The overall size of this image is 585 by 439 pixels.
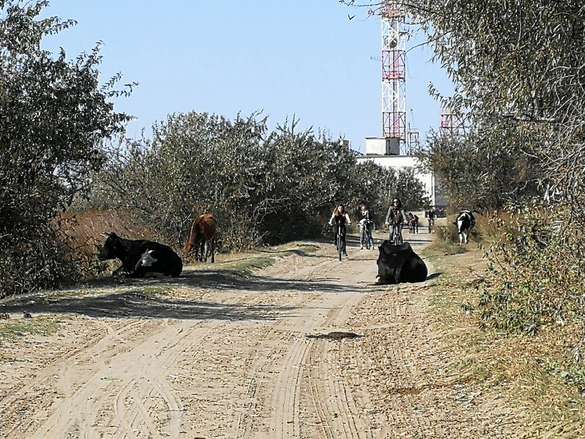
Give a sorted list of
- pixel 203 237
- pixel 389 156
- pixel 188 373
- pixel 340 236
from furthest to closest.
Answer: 1. pixel 389 156
2. pixel 340 236
3. pixel 203 237
4. pixel 188 373

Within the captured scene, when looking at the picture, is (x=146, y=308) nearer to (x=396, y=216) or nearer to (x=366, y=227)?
(x=396, y=216)

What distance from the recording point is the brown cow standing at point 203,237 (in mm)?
28266

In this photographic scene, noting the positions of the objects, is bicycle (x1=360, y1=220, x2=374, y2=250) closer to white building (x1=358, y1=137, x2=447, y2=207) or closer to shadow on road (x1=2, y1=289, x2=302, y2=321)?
shadow on road (x1=2, y1=289, x2=302, y2=321)

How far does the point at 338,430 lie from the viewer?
8.77 metres

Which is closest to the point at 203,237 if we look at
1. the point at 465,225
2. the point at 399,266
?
the point at 399,266

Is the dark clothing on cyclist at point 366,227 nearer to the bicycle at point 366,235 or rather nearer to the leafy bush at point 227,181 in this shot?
the bicycle at point 366,235

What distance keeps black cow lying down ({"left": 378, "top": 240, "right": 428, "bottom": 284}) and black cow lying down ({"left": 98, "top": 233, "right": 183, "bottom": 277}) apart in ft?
15.5

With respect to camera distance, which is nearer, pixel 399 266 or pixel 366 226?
pixel 399 266

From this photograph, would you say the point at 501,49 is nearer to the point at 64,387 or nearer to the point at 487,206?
the point at 64,387

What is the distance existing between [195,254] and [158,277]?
6790 millimetres

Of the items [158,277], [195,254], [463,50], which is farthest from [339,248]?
[463,50]

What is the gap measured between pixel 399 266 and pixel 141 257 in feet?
19.3

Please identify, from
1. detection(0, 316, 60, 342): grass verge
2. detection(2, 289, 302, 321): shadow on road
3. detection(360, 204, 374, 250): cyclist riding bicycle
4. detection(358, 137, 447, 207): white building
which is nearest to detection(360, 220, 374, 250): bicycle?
detection(360, 204, 374, 250): cyclist riding bicycle

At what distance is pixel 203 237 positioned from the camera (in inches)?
1139
